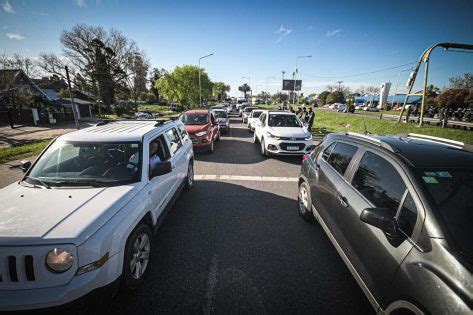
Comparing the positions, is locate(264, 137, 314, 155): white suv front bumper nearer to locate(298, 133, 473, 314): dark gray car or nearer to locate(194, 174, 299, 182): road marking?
locate(194, 174, 299, 182): road marking

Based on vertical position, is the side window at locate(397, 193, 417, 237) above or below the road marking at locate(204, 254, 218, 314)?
above

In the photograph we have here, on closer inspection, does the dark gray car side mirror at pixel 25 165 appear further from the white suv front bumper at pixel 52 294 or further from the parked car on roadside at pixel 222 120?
the parked car on roadside at pixel 222 120

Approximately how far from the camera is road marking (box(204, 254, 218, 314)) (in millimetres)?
2357

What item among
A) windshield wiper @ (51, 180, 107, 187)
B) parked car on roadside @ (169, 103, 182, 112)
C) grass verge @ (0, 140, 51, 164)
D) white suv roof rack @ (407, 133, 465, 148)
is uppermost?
parked car on roadside @ (169, 103, 182, 112)

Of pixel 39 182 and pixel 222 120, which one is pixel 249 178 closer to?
pixel 39 182

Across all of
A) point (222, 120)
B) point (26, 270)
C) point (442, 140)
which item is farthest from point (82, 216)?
point (222, 120)

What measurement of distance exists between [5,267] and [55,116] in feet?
103

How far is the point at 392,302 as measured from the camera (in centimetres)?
173

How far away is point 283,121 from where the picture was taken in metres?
9.30

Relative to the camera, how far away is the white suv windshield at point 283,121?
9133mm

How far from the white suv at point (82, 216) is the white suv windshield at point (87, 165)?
12 mm

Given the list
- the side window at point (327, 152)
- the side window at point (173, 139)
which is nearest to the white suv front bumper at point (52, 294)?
the side window at point (173, 139)

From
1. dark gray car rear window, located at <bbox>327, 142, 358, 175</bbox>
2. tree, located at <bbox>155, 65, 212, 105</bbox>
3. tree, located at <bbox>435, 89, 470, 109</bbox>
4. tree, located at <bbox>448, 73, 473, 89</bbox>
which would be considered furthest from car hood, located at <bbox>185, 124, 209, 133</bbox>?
tree, located at <bbox>448, 73, 473, 89</bbox>

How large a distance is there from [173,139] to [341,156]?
332cm
